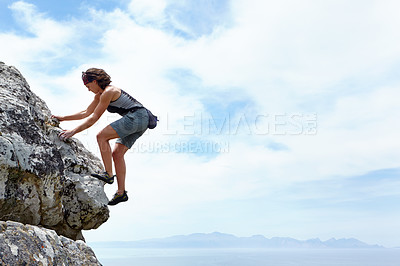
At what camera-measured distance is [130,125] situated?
331 inches

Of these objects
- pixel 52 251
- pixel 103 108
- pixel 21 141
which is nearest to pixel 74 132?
pixel 103 108

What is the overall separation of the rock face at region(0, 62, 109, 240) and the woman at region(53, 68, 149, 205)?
44 centimetres

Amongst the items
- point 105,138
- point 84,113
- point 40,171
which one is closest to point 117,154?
point 105,138

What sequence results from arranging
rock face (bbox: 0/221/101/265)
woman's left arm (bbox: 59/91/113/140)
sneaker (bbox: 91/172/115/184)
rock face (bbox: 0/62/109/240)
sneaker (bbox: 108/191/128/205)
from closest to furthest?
rock face (bbox: 0/221/101/265)
rock face (bbox: 0/62/109/240)
woman's left arm (bbox: 59/91/113/140)
sneaker (bbox: 91/172/115/184)
sneaker (bbox: 108/191/128/205)

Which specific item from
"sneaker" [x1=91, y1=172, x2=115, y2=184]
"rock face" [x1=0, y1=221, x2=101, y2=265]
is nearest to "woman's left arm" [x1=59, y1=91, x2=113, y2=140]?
"sneaker" [x1=91, y1=172, x2=115, y2=184]

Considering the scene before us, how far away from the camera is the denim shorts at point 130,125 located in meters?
8.34

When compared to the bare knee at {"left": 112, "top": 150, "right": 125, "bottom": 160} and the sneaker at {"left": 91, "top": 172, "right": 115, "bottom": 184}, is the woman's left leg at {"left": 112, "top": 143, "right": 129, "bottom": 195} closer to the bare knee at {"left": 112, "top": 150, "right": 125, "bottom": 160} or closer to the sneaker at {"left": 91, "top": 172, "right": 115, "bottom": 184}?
the bare knee at {"left": 112, "top": 150, "right": 125, "bottom": 160}

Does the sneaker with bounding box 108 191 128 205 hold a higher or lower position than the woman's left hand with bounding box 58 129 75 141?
lower

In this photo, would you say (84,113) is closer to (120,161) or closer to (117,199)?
(120,161)

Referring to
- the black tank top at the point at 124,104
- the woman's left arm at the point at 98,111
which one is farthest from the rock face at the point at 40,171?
the black tank top at the point at 124,104

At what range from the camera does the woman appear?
27.1 ft

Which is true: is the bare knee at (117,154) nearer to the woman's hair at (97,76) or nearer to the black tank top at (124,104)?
the black tank top at (124,104)

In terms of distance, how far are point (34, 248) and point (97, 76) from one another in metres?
4.59

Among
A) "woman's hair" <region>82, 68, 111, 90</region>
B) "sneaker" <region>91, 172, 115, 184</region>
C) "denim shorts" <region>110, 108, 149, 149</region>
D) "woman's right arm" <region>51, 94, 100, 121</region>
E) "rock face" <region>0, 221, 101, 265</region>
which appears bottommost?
"rock face" <region>0, 221, 101, 265</region>
